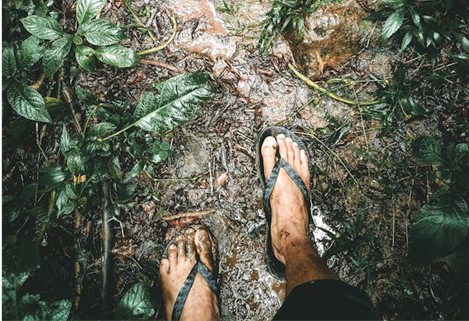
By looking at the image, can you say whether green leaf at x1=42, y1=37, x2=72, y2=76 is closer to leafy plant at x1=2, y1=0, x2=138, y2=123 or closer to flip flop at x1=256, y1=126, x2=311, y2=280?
leafy plant at x1=2, y1=0, x2=138, y2=123

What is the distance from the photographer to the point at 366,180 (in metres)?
2.08

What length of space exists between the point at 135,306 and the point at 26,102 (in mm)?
1078

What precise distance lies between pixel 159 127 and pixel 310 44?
924mm

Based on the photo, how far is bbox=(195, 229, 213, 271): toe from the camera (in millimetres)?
2092

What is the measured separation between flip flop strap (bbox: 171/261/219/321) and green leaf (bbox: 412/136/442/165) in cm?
124

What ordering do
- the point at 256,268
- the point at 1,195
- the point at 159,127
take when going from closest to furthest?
the point at 1,195, the point at 159,127, the point at 256,268

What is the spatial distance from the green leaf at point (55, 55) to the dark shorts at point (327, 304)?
152 centimetres

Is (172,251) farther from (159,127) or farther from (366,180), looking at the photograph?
(366,180)

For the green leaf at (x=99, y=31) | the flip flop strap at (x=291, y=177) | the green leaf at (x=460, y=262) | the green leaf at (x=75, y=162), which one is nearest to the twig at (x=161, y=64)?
the green leaf at (x=99, y=31)

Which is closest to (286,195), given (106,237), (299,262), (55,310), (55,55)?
(299,262)

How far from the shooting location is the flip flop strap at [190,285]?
207 centimetres

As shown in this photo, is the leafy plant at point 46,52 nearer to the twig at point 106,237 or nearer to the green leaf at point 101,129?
the green leaf at point 101,129

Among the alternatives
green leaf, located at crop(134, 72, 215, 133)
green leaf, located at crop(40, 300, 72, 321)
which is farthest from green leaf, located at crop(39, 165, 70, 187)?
green leaf, located at crop(40, 300, 72, 321)

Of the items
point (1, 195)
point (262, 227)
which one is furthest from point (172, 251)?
point (1, 195)
